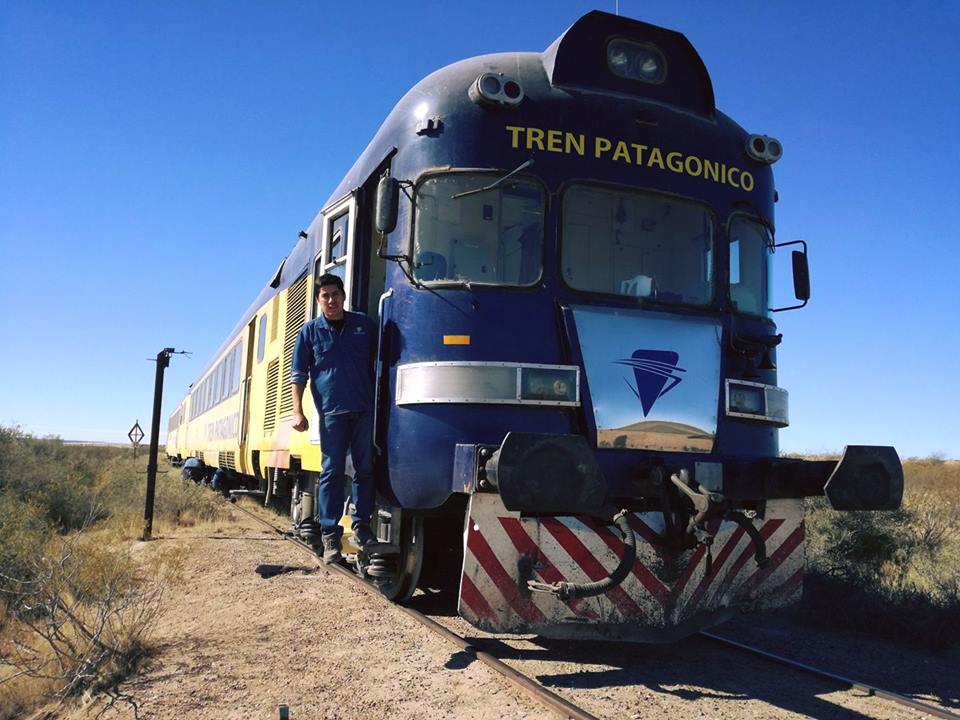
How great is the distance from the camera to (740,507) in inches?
215

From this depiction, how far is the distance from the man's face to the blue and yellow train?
0.29 m

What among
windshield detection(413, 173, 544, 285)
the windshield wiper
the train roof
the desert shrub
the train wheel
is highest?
the train roof

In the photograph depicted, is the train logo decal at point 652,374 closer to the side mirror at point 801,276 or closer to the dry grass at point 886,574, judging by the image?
the side mirror at point 801,276

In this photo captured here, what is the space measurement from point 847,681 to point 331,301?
150 inches

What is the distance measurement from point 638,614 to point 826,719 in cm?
112

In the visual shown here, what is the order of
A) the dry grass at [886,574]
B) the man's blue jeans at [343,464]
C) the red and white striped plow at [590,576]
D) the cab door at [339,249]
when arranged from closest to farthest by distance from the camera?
the red and white striped plow at [590,576], the man's blue jeans at [343,464], the cab door at [339,249], the dry grass at [886,574]

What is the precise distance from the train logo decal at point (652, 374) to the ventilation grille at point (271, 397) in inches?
190

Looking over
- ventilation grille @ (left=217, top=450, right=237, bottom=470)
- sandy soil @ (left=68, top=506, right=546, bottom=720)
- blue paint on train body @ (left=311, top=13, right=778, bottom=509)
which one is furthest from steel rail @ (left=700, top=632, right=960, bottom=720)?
ventilation grille @ (left=217, top=450, right=237, bottom=470)

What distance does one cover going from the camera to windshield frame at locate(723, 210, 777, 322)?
17.5 feet

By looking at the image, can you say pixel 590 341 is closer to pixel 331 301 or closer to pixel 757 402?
pixel 757 402

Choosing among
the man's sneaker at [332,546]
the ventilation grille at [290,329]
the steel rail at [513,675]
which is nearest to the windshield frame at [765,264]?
the steel rail at [513,675]

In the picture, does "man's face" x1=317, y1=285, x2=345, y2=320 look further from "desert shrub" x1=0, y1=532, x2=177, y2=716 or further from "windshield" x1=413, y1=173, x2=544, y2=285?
"desert shrub" x1=0, y1=532, x2=177, y2=716

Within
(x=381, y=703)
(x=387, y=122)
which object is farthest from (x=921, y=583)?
(x=387, y=122)

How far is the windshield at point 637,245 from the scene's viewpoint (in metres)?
4.95
